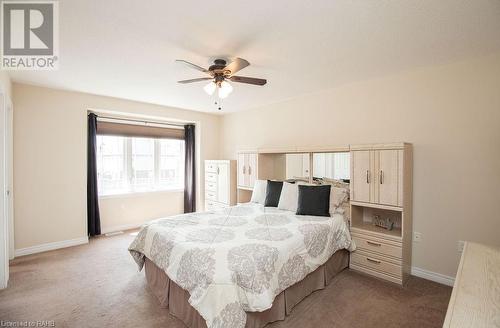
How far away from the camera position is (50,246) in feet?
11.5

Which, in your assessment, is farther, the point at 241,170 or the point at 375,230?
the point at 241,170

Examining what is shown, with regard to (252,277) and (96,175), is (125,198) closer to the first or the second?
(96,175)

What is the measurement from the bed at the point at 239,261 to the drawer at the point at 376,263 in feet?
0.44

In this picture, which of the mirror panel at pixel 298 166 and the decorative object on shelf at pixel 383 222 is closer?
the decorative object on shelf at pixel 383 222

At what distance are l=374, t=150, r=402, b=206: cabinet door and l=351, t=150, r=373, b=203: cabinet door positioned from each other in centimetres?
11

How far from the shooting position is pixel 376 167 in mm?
2727

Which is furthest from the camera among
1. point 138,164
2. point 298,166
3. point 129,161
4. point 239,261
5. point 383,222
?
point 138,164

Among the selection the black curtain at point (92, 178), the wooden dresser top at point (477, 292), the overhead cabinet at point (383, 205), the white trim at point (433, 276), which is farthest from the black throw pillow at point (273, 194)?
the black curtain at point (92, 178)

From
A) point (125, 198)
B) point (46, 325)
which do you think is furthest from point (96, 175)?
point (46, 325)

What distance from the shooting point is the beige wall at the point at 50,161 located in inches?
130

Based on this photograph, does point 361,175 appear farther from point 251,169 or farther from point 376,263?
point 251,169

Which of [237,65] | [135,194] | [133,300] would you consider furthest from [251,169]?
[133,300]

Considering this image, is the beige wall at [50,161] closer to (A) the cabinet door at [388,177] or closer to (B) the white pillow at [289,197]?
(B) the white pillow at [289,197]

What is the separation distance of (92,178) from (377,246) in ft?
15.0
